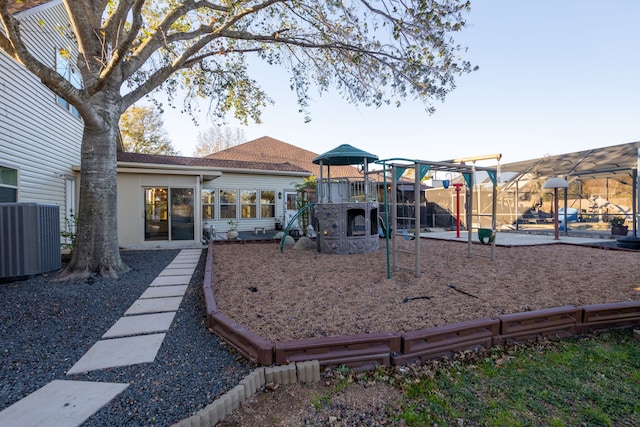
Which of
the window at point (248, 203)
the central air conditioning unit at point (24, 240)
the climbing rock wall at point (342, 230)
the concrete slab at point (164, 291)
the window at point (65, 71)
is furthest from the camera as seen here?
the window at point (248, 203)

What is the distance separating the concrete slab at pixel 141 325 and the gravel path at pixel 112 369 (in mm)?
93

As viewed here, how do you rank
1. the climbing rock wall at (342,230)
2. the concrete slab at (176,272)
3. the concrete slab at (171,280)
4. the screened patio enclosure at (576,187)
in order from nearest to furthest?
the concrete slab at (171,280)
the concrete slab at (176,272)
the climbing rock wall at (342,230)
the screened patio enclosure at (576,187)

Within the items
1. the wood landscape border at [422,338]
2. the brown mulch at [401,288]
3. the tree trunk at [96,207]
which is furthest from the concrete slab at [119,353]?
→ the tree trunk at [96,207]

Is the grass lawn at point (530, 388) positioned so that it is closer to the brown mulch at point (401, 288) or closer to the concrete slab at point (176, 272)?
the brown mulch at point (401, 288)

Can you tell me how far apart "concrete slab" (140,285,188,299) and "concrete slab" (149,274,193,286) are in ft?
0.70

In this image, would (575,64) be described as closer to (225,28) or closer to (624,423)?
(225,28)

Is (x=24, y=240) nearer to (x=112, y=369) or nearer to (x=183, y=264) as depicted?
(x=183, y=264)

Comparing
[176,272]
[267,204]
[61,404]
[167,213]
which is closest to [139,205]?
[167,213]

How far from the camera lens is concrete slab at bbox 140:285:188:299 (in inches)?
185

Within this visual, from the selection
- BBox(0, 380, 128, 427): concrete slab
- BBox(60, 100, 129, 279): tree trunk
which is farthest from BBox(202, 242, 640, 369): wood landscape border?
BBox(60, 100, 129, 279): tree trunk

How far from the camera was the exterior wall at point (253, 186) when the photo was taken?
14.3m

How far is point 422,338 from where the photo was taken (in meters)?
2.65

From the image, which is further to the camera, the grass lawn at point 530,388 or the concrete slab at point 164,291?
the concrete slab at point 164,291

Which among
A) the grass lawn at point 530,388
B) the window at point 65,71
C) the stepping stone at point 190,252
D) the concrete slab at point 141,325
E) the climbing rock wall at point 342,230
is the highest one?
the window at point 65,71
